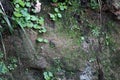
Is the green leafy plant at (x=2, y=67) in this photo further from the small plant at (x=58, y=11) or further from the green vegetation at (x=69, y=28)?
the small plant at (x=58, y=11)

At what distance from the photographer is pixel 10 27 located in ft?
11.2

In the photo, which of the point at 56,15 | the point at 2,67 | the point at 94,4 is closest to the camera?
the point at 2,67

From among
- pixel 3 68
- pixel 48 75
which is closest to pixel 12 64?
pixel 3 68

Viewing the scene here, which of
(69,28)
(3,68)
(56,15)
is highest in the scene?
(56,15)

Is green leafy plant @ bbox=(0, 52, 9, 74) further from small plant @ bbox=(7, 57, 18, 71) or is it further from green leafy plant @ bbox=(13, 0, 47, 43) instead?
green leafy plant @ bbox=(13, 0, 47, 43)

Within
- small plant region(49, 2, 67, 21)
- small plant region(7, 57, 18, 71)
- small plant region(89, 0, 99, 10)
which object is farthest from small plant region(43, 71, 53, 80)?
small plant region(89, 0, 99, 10)

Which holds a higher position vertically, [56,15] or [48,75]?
[56,15]

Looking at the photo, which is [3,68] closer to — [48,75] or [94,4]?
[48,75]

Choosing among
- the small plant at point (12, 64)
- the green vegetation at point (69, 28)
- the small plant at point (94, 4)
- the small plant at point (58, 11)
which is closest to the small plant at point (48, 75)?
the green vegetation at point (69, 28)

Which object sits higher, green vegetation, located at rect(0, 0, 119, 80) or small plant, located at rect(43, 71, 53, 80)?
green vegetation, located at rect(0, 0, 119, 80)

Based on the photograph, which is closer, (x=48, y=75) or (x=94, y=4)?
(x=48, y=75)

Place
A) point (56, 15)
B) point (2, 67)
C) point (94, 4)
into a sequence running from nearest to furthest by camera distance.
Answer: point (2, 67), point (56, 15), point (94, 4)

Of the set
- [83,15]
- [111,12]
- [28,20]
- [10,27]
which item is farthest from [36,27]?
[111,12]

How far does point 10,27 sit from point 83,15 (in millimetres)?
985
